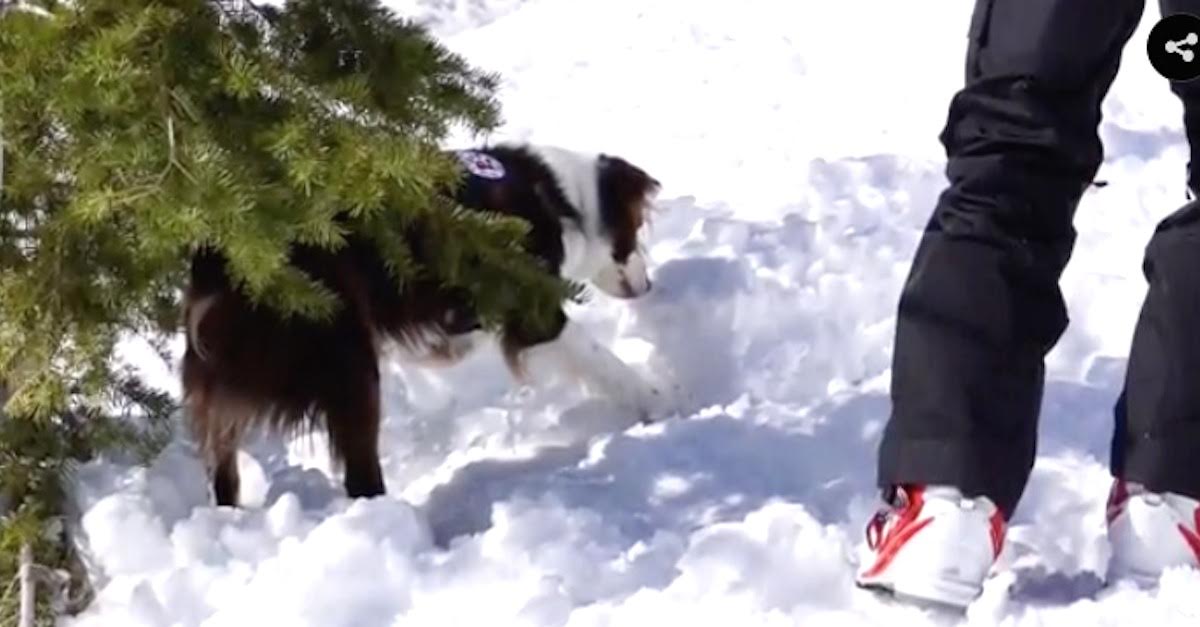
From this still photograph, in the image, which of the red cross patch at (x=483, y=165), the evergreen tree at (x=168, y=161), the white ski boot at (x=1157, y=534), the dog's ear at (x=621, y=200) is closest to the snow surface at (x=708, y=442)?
the white ski boot at (x=1157, y=534)

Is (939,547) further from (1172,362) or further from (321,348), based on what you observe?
(321,348)

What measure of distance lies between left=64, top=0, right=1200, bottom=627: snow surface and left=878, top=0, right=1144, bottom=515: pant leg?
0.21 metres

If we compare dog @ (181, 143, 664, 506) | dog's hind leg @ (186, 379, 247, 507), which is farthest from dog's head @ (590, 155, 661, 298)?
dog's hind leg @ (186, 379, 247, 507)

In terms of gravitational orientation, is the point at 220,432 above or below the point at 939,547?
above

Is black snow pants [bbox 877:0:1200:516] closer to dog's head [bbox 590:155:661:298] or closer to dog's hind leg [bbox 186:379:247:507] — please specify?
dog's hind leg [bbox 186:379:247:507]

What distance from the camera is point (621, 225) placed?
17.3 ft

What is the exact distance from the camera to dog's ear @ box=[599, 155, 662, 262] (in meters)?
5.23

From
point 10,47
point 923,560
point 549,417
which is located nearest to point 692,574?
point 923,560

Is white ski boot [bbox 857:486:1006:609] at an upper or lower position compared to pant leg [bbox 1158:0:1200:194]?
lower

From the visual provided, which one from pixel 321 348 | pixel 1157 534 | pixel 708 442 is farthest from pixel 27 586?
pixel 1157 534

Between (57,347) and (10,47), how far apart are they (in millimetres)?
499

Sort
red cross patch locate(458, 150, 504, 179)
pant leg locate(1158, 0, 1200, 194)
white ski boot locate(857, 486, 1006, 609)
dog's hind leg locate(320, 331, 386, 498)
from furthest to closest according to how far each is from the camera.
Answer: red cross patch locate(458, 150, 504, 179)
dog's hind leg locate(320, 331, 386, 498)
pant leg locate(1158, 0, 1200, 194)
white ski boot locate(857, 486, 1006, 609)

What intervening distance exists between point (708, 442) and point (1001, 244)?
1.24 m

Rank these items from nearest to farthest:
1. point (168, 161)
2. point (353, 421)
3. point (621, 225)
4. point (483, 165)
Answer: point (168, 161) < point (353, 421) < point (483, 165) < point (621, 225)
